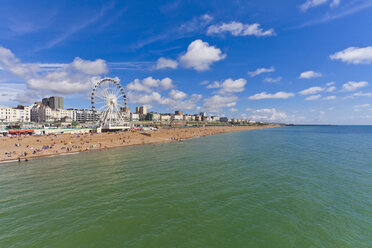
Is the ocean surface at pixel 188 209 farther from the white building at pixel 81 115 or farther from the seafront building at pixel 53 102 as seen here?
the seafront building at pixel 53 102

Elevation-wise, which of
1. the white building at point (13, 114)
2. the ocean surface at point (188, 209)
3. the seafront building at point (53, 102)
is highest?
the seafront building at point (53, 102)

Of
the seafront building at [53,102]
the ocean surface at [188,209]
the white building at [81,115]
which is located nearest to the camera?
the ocean surface at [188,209]

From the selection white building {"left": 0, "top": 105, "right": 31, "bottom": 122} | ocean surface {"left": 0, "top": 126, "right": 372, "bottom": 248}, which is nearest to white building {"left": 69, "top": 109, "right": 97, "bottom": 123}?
white building {"left": 0, "top": 105, "right": 31, "bottom": 122}

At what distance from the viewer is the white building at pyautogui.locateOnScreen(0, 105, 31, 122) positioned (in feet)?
332

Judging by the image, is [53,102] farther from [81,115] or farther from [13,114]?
[13,114]

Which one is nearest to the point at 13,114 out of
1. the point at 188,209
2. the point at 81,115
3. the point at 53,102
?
the point at 81,115

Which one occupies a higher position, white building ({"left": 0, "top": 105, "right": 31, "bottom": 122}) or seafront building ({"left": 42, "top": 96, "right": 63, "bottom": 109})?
seafront building ({"left": 42, "top": 96, "right": 63, "bottom": 109})

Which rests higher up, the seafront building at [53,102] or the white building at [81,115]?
the seafront building at [53,102]

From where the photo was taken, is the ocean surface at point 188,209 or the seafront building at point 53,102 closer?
the ocean surface at point 188,209

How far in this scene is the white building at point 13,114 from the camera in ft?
332

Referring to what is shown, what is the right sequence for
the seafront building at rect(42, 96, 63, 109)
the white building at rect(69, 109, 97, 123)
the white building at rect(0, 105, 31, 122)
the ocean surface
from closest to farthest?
the ocean surface → the white building at rect(0, 105, 31, 122) → the white building at rect(69, 109, 97, 123) → the seafront building at rect(42, 96, 63, 109)

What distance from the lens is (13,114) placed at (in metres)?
109

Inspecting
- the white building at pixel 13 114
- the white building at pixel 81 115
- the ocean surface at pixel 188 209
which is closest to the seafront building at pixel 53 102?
the white building at pixel 81 115

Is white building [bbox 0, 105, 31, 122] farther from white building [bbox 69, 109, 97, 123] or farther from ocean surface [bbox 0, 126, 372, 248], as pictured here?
ocean surface [bbox 0, 126, 372, 248]
